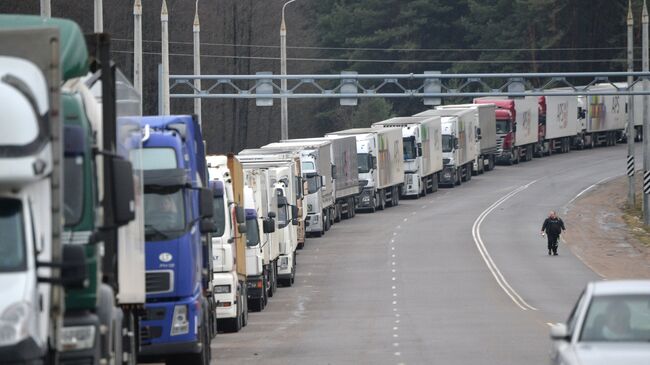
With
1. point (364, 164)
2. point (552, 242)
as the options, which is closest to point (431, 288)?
point (552, 242)

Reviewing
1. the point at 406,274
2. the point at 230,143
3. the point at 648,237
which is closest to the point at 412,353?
the point at 406,274

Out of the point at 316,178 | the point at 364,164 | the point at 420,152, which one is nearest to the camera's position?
the point at 316,178

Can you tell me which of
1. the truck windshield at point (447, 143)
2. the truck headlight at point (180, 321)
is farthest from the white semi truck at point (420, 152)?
the truck headlight at point (180, 321)

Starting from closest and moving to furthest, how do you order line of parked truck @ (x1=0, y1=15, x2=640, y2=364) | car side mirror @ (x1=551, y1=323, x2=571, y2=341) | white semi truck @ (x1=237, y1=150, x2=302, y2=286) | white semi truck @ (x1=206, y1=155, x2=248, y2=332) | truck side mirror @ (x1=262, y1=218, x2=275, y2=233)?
line of parked truck @ (x1=0, y1=15, x2=640, y2=364), car side mirror @ (x1=551, y1=323, x2=571, y2=341), white semi truck @ (x1=206, y1=155, x2=248, y2=332), truck side mirror @ (x1=262, y1=218, x2=275, y2=233), white semi truck @ (x1=237, y1=150, x2=302, y2=286)

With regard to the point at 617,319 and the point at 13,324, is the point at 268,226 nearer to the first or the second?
the point at 617,319

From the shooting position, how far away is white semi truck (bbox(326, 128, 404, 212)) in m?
64.2

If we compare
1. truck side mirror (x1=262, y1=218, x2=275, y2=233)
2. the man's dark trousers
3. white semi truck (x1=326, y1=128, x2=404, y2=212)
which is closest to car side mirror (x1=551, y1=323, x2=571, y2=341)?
truck side mirror (x1=262, y1=218, x2=275, y2=233)

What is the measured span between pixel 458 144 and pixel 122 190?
62.8m

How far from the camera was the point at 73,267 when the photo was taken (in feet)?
39.5

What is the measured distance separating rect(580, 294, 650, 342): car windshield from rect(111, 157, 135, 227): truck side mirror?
154 inches

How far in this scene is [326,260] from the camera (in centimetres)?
4825

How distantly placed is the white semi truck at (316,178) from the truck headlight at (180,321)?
34691 mm

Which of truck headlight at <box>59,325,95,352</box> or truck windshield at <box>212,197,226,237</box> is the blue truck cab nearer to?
truck headlight at <box>59,325,95,352</box>

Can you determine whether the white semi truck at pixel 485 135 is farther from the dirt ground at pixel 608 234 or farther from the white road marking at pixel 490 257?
the dirt ground at pixel 608 234
